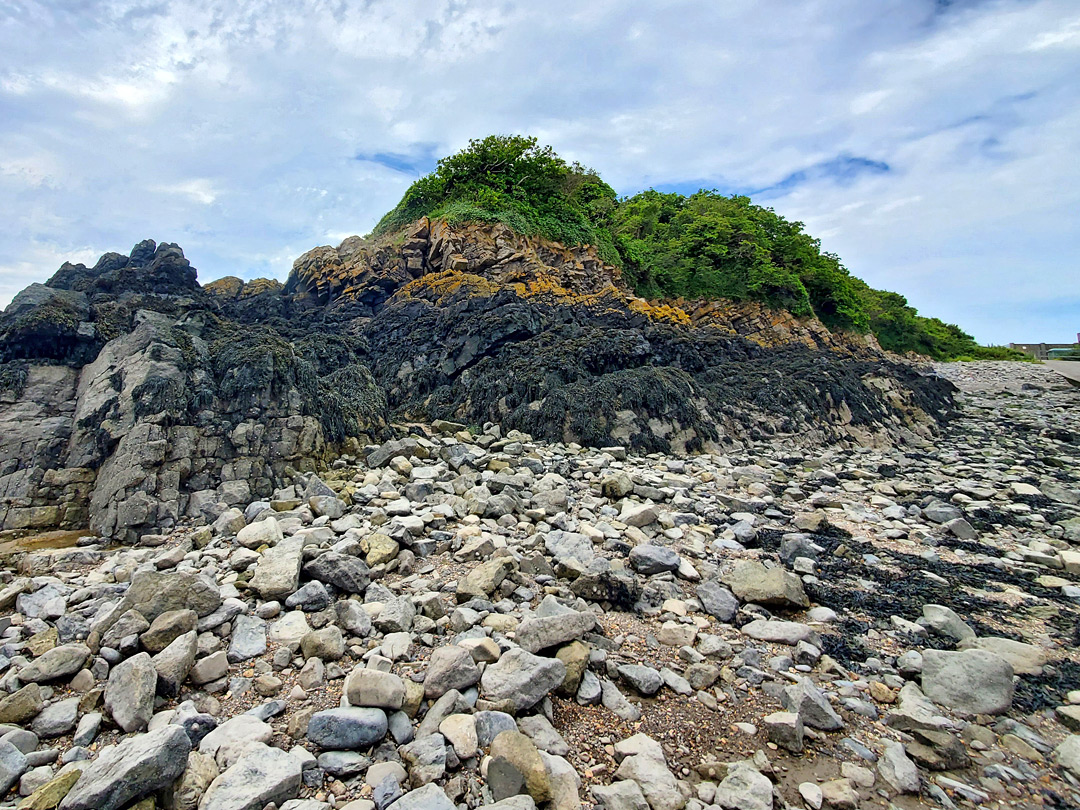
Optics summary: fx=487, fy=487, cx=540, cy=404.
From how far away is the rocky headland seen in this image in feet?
7.47

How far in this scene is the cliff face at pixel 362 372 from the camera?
6.02 m

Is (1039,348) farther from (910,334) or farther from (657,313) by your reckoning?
(657,313)

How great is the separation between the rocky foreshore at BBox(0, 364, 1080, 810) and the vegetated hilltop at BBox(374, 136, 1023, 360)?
45.2 ft

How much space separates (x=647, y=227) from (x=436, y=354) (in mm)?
15792

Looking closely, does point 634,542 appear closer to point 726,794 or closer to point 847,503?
point 726,794

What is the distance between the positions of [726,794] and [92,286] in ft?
49.5

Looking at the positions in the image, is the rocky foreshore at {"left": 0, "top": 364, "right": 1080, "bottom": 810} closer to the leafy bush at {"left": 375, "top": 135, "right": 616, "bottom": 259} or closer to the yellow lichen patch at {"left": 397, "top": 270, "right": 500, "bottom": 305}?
the yellow lichen patch at {"left": 397, "top": 270, "right": 500, "bottom": 305}

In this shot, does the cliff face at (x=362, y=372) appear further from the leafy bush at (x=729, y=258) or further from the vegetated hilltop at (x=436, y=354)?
the leafy bush at (x=729, y=258)

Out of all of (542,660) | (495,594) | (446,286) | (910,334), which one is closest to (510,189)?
(446,286)

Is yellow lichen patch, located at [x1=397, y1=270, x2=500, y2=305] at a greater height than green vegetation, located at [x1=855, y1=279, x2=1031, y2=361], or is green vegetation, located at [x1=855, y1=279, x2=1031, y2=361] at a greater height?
green vegetation, located at [x1=855, y1=279, x2=1031, y2=361]

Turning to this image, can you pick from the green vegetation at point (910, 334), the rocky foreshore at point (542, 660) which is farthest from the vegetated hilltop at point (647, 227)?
the rocky foreshore at point (542, 660)

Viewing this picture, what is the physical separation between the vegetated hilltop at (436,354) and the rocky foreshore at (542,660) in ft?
4.97

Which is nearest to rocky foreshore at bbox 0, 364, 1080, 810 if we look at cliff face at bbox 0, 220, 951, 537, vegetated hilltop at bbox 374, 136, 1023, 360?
cliff face at bbox 0, 220, 951, 537

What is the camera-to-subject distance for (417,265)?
648 inches
